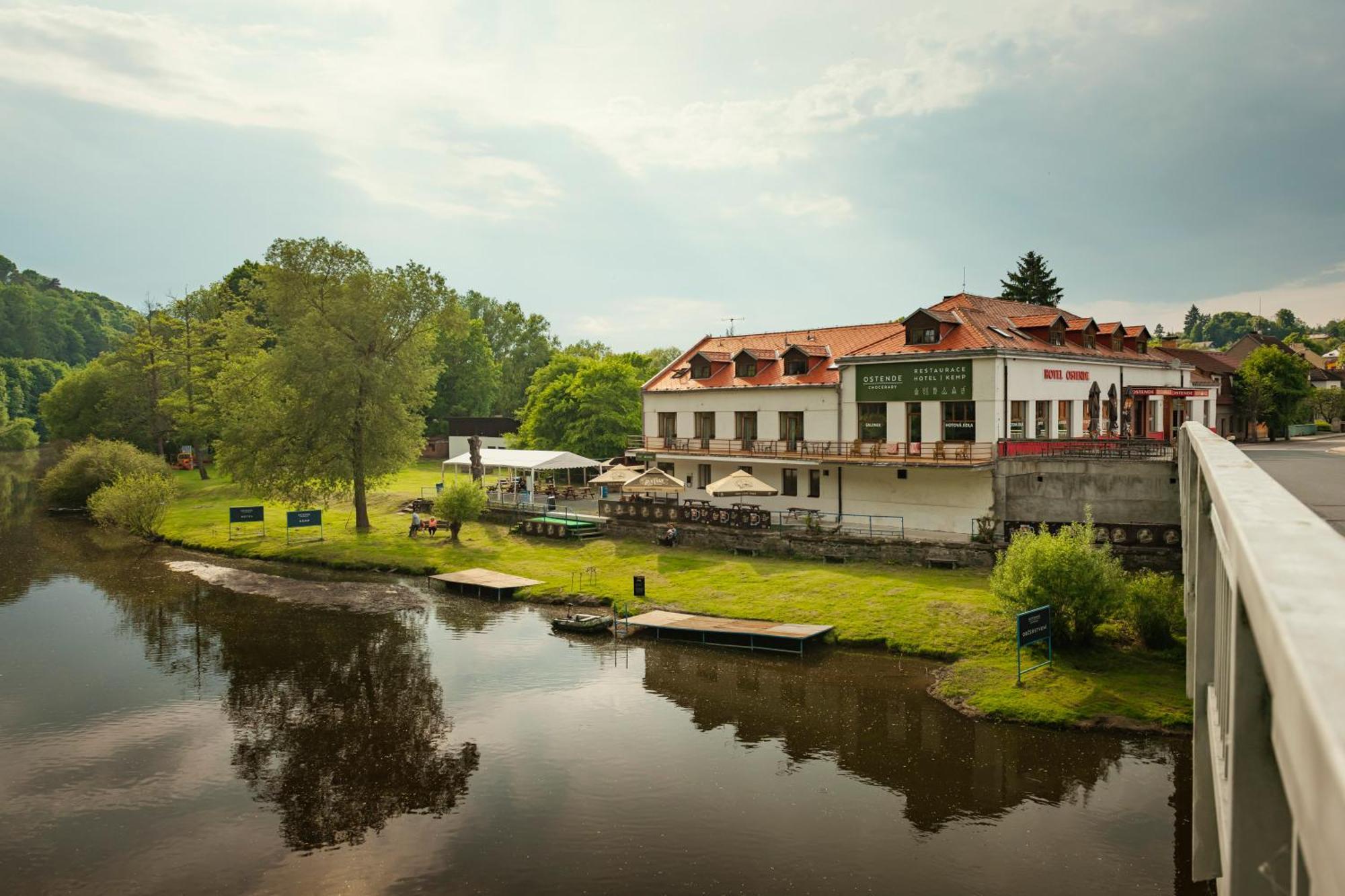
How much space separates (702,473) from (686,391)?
4.29 m

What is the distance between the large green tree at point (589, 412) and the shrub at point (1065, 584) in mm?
37687

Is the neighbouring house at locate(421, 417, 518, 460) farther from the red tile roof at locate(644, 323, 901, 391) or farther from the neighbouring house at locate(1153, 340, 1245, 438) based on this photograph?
the neighbouring house at locate(1153, 340, 1245, 438)

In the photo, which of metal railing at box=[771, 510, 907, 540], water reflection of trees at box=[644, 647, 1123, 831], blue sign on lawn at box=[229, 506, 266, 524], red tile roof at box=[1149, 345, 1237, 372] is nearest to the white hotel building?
metal railing at box=[771, 510, 907, 540]

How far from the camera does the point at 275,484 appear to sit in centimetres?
4662

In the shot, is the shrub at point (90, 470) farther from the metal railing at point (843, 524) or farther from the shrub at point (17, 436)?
the shrub at point (17, 436)

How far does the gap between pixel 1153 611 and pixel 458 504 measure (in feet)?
99.7

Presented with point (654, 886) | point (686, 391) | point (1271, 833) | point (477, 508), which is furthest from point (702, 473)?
point (1271, 833)

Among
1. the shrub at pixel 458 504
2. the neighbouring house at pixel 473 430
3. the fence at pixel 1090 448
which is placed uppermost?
the neighbouring house at pixel 473 430

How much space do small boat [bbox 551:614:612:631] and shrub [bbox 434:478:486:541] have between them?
1503 centimetres

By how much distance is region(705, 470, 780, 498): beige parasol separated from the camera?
3900 cm

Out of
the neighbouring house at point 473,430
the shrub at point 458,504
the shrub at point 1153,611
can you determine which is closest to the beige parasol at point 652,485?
the shrub at point 458,504

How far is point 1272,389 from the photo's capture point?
56969mm

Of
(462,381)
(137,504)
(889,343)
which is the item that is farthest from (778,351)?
(462,381)

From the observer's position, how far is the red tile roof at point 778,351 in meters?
43.2
